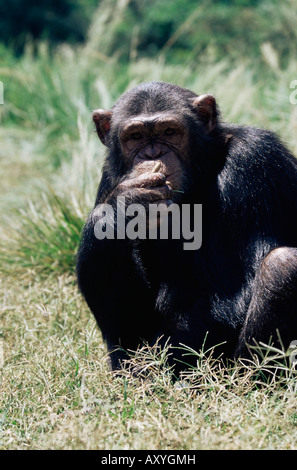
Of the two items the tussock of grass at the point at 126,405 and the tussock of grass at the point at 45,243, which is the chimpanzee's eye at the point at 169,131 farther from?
the tussock of grass at the point at 45,243

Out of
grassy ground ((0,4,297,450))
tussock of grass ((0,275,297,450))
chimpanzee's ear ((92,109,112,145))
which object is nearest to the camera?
tussock of grass ((0,275,297,450))

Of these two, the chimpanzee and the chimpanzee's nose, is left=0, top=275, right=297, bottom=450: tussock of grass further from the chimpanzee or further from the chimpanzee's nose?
the chimpanzee's nose

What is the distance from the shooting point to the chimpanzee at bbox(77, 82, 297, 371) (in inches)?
162

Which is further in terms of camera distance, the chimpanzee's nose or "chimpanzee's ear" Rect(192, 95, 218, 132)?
"chimpanzee's ear" Rect(192, 95, 218, 132)

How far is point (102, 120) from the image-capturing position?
16.5ft

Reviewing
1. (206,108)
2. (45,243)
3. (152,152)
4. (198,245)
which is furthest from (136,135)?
(45,243)

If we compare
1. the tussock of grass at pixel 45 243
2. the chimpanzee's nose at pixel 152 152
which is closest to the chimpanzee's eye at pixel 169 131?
the chimpanzee's nose at pixel 152 152

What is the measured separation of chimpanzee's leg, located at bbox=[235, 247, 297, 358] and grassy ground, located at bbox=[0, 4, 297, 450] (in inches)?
9.2

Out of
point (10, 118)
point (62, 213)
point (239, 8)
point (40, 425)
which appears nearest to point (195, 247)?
point (40, 425)

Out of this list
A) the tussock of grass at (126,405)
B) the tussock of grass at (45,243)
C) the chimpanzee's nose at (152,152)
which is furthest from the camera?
the tussock of grass at (45,243)

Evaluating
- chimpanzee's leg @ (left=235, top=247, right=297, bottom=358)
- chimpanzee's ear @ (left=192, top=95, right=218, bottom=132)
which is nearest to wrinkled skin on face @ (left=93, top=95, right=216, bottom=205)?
chimpanzee's ear @ (left=192, top=95, right=218, bottom=132)

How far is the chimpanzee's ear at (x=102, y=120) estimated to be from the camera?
5.00m

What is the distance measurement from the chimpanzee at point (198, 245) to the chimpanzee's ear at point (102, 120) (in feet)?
0.48

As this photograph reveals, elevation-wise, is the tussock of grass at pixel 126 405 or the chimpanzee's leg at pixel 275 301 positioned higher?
the chimpanzee's leg at pixel 275 301
